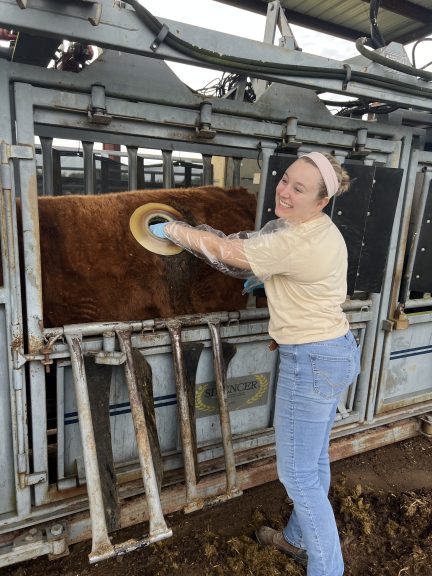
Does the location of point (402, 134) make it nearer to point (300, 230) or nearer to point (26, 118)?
point (300, 230)

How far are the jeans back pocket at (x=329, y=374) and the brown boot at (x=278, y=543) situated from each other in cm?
82

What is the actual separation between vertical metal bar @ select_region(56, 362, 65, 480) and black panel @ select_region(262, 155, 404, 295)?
3.74ft

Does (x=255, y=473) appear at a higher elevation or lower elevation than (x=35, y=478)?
lower

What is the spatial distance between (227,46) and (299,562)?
216cm

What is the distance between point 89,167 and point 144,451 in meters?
1.37

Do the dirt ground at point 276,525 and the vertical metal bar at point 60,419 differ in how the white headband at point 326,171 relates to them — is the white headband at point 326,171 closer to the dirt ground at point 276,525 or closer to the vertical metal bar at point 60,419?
the vertical metal bar at point 60,419

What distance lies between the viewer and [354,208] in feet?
6.86

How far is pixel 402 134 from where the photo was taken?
2.30 m

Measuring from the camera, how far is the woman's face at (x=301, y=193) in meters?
1.50

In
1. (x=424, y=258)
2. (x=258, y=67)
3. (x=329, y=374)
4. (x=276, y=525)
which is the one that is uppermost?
(x=258, y=67)

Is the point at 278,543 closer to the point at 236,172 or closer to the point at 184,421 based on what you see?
the point at 184,421

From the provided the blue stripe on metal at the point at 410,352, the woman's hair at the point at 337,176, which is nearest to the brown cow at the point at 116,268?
the woman's hair at the point at 337,176

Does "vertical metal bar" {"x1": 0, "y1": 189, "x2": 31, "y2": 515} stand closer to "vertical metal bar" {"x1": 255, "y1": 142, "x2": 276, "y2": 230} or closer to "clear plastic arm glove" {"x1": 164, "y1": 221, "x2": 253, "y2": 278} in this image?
"clear plastic arm glove" {"x1": 164, "y1": 221, "x2": 253, "y2": 278}

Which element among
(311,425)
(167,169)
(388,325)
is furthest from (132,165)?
(388,325)
